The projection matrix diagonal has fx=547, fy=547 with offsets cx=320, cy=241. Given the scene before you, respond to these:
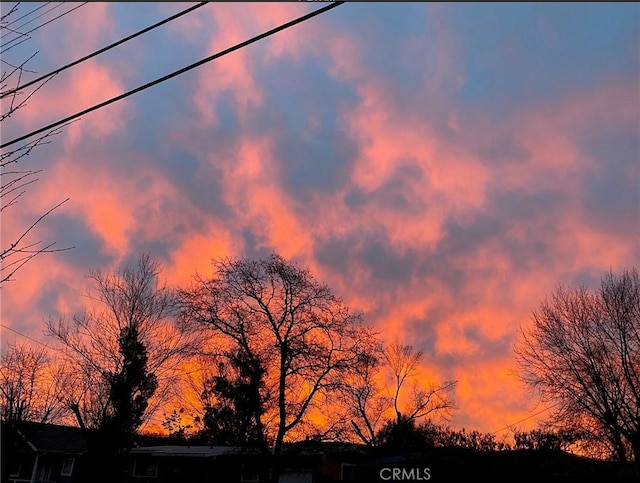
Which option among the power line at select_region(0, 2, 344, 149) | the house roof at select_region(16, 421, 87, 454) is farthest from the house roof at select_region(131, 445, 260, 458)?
the power line at select_region(0, 2, 344, 149)

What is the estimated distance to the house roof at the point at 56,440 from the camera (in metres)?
33.6

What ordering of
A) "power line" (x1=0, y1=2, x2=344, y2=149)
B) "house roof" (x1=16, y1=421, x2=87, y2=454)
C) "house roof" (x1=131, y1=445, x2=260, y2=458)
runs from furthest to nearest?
"house roof" (x1=16, y1=421, x2=87, y2=454), "house roof" (x1=131, y1=445, x2=260, y2=458), "power line" (x1=0, y1=2, x2=344, y2=149)

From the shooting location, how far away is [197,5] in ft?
18.3

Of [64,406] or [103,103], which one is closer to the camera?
[103,103]

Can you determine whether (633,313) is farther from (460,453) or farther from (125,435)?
(125,435)

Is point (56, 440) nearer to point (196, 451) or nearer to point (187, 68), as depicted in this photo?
point (196, 451)

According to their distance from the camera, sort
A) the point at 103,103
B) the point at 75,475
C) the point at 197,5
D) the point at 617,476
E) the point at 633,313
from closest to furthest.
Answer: the point at 197,5
the point at 103,103
the point at 617,476
the point at 633,313
the point at 75,475

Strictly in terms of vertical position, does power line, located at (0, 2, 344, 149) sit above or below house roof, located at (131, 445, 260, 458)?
above

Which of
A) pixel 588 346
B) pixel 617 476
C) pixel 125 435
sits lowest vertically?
pixel 617 476

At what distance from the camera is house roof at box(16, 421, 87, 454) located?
1323 inches

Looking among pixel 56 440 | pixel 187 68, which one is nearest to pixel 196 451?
pixel 56 440

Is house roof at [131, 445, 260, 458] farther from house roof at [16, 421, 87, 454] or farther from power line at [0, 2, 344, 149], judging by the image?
power line at [0, 2, 344, 149]

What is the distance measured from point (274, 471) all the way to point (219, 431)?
615 cm

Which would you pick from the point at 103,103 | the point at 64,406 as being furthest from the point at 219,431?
the point at 103,103
